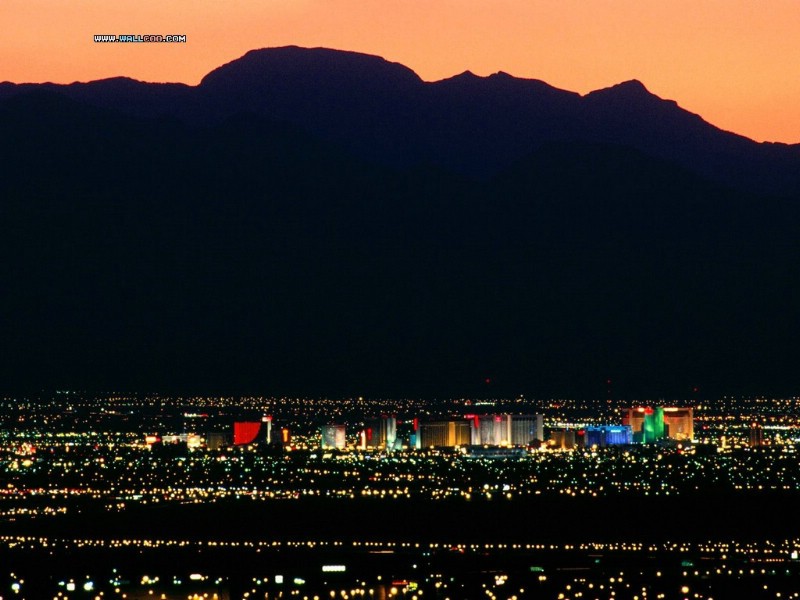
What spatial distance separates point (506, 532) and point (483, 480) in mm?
62572

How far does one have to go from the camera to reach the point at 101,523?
126 metres

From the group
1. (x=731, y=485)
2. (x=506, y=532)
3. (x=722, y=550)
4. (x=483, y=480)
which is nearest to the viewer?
(x=722, y=550)

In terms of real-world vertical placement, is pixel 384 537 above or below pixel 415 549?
above

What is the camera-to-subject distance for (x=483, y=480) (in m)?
183

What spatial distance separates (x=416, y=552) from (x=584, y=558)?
9549 millimetres

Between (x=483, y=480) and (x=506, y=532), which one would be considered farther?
(x=483, y=480)

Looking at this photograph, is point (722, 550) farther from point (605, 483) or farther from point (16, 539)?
point (605, 483)

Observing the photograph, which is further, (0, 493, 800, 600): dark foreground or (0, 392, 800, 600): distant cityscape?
(0, 392, 800, 600): distant cityscape

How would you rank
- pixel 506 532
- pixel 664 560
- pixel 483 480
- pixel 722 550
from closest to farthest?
pixel 664 560, pixel 722 550, pixel 506 532, pixel 483 480

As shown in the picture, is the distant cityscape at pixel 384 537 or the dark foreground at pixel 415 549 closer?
the dark foreground at pixel 415 549

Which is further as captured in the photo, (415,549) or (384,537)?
(384,537)

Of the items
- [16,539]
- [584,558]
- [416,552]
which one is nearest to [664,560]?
[584,558]

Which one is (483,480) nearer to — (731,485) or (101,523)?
(731,485)

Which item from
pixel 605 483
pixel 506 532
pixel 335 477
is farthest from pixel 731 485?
pixel 506 532
